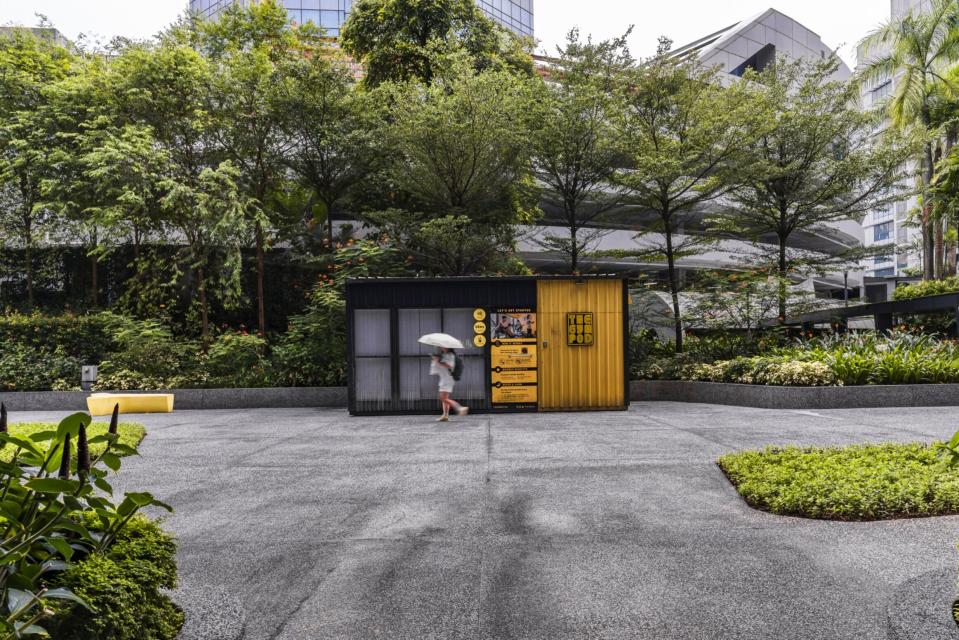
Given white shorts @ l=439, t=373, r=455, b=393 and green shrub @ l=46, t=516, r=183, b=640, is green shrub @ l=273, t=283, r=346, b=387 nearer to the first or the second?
white shorts @ l=439, t=373, r=455, b=393

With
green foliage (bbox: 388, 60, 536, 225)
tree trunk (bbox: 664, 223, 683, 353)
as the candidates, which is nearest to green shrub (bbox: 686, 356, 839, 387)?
tree trunk (bbox: 664, 223, 683, 353)

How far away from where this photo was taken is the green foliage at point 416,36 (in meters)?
19.9

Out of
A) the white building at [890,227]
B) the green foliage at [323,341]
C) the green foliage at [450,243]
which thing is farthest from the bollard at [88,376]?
the white building at [890,227]

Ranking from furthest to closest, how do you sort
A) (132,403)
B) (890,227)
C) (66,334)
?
(890,227) → (66,334) → (132,403)

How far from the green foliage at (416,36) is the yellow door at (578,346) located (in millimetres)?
9709

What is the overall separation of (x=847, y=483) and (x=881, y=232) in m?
91.9

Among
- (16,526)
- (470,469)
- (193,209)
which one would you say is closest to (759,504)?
(470,469)

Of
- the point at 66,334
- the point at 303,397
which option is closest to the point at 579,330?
the point at 303,397

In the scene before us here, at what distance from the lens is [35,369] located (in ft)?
53.1

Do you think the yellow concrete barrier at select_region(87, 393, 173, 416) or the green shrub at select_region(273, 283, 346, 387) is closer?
the yellow concrete barrier at select_region(87, 393, 173, 416)

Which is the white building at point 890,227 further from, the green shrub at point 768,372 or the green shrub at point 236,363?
the green shrub at point 236,363

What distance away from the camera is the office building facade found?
55750 mm

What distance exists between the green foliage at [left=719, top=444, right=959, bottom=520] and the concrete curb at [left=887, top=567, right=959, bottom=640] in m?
1.30

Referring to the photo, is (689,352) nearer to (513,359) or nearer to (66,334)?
(513,359)
